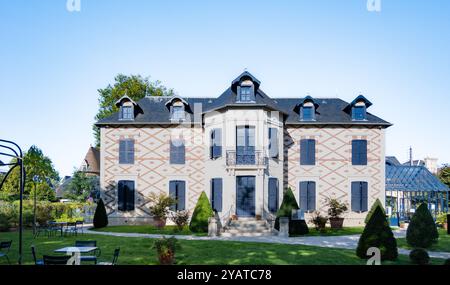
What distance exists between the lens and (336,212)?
22.6m

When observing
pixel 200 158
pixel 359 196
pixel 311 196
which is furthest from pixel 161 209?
pixel 359 196

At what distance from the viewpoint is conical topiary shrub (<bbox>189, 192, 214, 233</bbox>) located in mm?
19719

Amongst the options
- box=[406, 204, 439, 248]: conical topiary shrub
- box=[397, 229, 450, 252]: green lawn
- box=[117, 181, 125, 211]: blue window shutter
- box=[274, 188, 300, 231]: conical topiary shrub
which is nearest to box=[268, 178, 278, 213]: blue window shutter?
box=[274, 188, 300, 231]: conical topiary shrub

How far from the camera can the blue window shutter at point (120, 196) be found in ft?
78.9

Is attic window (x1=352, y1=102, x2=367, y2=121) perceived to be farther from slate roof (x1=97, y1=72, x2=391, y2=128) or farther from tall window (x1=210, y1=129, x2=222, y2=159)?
tall window (x1=210, y1=129, x2=222, y2=159)

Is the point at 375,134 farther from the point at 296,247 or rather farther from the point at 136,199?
the point at 136,199

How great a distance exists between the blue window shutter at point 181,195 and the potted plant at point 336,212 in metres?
10.0

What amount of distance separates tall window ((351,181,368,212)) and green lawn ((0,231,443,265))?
1137 centimetres

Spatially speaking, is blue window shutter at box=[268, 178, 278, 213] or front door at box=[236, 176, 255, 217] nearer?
front door at box=[236, 176, 255, 217]

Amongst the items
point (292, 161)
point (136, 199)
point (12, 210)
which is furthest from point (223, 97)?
point (12, 210)

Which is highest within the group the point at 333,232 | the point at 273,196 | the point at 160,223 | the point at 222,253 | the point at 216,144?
the point at 216,144

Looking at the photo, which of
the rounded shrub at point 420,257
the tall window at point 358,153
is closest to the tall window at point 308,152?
the tall window at point 358,153

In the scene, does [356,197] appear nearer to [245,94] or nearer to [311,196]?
[311,196]

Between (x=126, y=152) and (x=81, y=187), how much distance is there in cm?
1366
